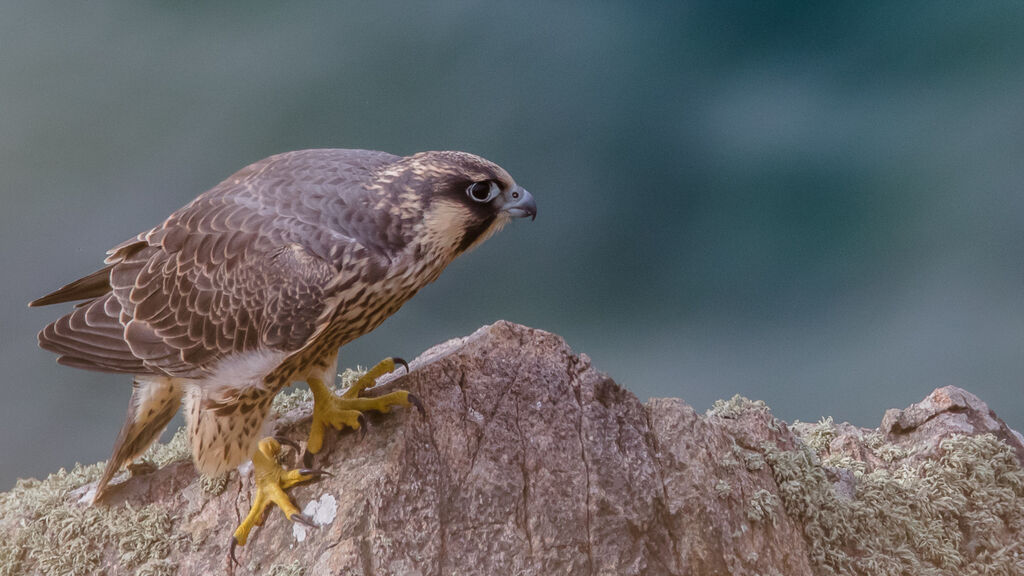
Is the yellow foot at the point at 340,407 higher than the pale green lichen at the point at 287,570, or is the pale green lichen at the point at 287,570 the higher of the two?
the yellow foot at the point at 340,407

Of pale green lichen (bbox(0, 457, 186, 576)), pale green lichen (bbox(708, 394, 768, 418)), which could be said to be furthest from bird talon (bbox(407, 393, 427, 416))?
pale green lichen (bbox(708, 394, 768, 418))

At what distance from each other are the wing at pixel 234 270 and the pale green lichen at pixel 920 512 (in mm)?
1848

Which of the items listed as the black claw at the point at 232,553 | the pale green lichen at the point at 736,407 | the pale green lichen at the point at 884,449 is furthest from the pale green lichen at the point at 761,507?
the black claw at the point at 232,553

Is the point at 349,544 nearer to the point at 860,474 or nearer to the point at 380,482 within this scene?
the point at 380,482

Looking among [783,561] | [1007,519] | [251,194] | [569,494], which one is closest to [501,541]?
[569,494]

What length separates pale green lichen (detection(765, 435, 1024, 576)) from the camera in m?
3.14

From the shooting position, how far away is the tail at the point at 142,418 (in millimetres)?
3258

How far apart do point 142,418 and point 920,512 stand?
3152 millimetres

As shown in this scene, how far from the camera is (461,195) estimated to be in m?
2.81

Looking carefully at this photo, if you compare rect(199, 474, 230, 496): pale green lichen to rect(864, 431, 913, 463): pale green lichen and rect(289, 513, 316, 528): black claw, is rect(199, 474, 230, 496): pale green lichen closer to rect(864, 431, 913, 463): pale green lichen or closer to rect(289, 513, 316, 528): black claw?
rect(289, 513, 316, 528): black claw

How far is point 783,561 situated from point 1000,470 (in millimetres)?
1206

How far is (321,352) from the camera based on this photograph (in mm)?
3047

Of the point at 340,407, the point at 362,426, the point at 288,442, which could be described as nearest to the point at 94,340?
the point at 288,442

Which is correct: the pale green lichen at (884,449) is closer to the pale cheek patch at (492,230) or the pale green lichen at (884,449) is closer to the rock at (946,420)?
the rock at (946,420)
